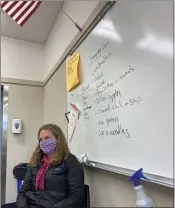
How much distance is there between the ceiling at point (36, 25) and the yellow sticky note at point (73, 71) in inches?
32.7

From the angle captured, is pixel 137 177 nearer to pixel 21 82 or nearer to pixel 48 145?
pixel 48 145

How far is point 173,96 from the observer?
2.73 feet

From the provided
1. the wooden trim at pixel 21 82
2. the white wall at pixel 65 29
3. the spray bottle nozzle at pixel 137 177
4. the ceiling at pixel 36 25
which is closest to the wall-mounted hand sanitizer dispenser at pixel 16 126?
the wooden trim at pixel 21 82

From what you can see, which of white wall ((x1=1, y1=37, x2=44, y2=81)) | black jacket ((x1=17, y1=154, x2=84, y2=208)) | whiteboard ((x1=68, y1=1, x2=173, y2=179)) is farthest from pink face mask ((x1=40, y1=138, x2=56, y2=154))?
white wall ((x1=1, y1=37, x2=44, y2=81))

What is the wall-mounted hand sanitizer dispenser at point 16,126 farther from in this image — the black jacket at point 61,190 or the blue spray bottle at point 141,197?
the blue spray bottle at point 141,197

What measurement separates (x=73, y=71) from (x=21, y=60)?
1.44m

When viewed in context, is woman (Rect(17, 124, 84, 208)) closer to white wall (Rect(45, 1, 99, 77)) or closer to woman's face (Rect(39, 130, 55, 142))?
woman's face (Rect(39, 130, 55, 142))

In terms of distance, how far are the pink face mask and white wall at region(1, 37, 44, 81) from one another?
1.66 metres

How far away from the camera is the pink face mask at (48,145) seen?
5.06 ft

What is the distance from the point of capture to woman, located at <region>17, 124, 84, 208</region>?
4.55 feet

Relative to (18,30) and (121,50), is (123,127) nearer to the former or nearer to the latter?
(121,50)

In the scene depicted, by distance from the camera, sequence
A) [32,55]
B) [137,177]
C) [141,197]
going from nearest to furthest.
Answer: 1. [141,197]
2. [137,177]
3. [32,55]

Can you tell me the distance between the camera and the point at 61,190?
1.42 metres

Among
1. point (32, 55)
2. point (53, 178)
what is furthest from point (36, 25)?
point (53, 178)
